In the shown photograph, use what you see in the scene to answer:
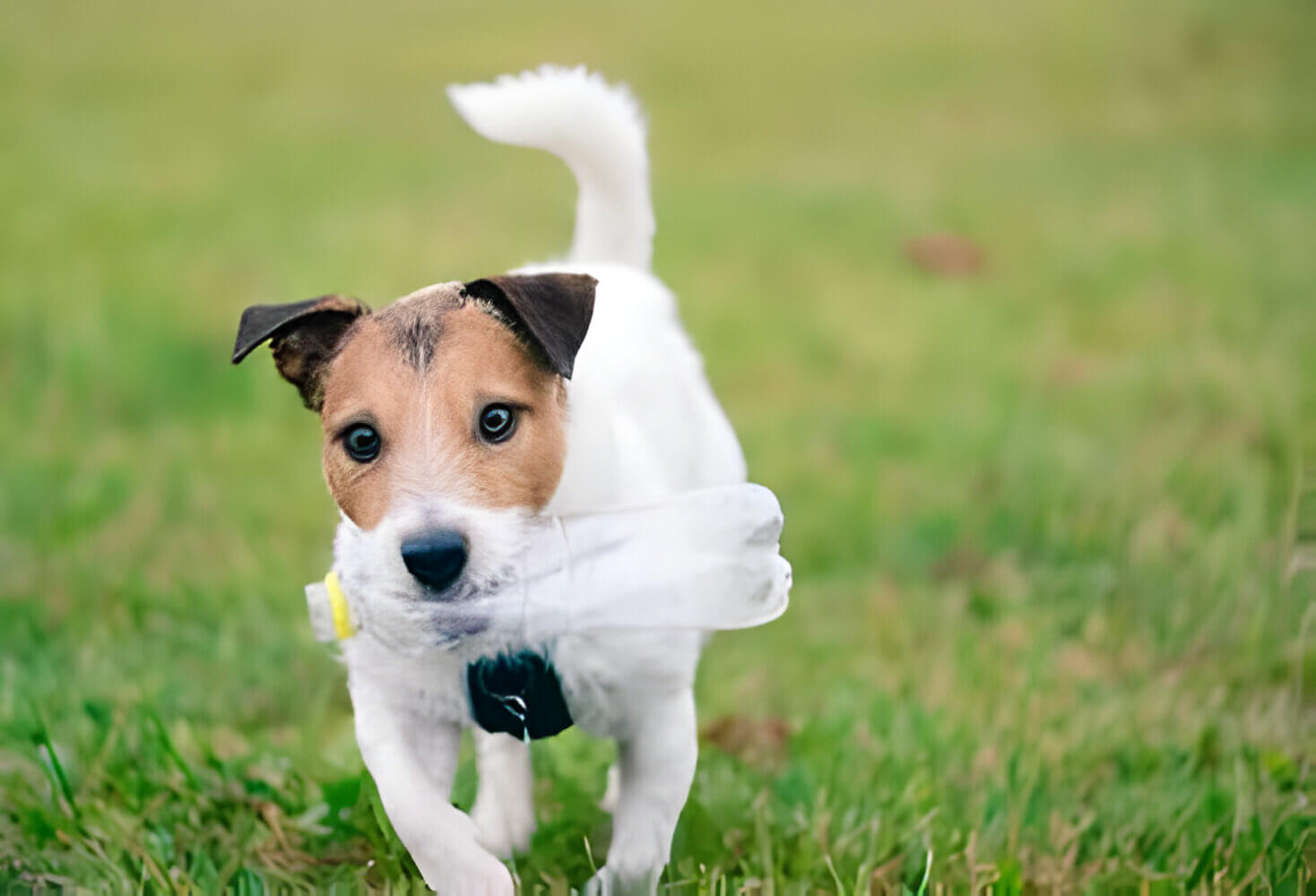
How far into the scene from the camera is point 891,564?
5113 mm

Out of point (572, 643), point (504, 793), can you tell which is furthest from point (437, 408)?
point (504, 793)

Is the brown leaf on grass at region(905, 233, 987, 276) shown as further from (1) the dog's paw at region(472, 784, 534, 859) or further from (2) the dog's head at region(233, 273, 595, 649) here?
(2) the dog's head at region(233, 273, 595, 649)

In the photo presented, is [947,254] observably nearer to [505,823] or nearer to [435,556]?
[505,823]

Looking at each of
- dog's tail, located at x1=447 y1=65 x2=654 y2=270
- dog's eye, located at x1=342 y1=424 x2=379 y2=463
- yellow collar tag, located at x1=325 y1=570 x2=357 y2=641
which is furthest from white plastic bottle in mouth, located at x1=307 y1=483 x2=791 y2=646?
dog's tail, located at x1=447 y1=65 x2=654 y2=270

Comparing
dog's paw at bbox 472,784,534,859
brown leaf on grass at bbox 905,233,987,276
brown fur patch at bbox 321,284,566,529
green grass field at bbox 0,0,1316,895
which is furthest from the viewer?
brown leaf on grass at bbox 905,233,987,276

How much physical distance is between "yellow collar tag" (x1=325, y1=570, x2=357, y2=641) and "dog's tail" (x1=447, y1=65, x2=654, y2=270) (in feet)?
4.07

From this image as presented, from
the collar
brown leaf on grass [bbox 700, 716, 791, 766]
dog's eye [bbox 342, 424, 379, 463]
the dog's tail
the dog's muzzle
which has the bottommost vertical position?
brown leaf on grass [bbox 700, 716, 791, 766]

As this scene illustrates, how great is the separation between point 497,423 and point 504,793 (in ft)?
3.71

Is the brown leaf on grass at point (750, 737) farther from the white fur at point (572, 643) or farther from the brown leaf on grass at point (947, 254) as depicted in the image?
the brown leaf on grass at point (947, 254)

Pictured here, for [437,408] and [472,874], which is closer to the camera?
[437,408]

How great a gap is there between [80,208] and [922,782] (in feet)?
21.9

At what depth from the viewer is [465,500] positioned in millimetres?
2180

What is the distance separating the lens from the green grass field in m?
3.14

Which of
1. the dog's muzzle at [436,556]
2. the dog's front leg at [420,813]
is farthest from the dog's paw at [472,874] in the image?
the dog's muzzle at [436,556]
